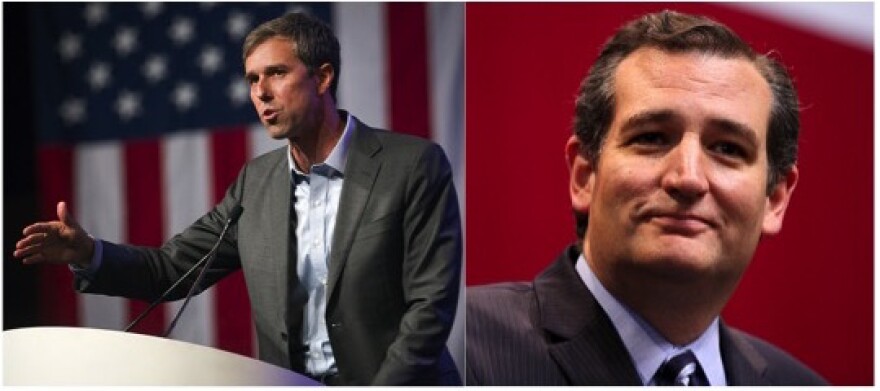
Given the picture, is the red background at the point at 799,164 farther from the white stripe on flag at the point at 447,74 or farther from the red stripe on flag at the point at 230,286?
the red stripe on flag at the point at 230,286

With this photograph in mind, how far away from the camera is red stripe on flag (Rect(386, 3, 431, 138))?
10.7 ft

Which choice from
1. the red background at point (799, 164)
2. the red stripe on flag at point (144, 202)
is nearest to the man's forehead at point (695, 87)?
the red background at point (799, 164)

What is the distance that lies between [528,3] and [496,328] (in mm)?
942

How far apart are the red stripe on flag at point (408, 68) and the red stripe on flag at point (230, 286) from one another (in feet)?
1.50

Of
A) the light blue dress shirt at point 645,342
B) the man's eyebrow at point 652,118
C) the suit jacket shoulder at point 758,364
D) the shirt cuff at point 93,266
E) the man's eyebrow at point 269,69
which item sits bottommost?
the suit jacket shoulder at point 758,364

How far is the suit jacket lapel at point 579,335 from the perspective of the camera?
9.68ft

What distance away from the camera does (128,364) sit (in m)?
3.30

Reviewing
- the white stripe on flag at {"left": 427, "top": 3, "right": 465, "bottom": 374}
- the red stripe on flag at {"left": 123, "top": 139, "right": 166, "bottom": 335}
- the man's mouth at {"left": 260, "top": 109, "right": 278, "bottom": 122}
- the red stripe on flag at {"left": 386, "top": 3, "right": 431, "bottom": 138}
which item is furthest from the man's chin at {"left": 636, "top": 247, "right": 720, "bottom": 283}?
the red stripe on flag at {"left": 123, "top": 139, "right": 166, "bottom": 335}

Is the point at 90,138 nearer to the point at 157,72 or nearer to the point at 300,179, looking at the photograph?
the point at 157,72

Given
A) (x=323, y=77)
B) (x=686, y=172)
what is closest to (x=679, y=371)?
(x=686, y=172)

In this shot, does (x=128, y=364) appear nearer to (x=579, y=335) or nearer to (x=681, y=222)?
(x=579, y=335)

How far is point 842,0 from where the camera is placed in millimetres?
3371

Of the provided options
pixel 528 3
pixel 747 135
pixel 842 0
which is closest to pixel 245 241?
pixel 528 3

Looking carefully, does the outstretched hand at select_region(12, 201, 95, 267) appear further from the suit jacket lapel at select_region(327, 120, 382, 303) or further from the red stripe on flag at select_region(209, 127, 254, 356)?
the suit jacket lapel at select_region(327, 120, 382, 303)
